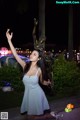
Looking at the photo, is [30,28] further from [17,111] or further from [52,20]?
[17,111]

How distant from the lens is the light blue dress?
7.02 meters

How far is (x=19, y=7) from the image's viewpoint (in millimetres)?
25062

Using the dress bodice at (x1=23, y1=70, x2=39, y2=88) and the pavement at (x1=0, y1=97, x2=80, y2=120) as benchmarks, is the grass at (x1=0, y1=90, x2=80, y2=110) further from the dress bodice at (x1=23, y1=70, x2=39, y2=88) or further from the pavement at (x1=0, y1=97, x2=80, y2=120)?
the dress bodice at (x1=23, y1=70, x2=39, y2=88)

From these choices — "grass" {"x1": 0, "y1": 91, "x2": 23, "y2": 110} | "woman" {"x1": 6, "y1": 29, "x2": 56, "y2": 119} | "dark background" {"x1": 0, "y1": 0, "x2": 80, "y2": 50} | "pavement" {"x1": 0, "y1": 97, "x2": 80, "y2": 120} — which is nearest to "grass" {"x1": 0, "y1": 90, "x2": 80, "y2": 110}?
"grass" {"x1": 0, "y1": 91, "x2": 23, "y2": 110}

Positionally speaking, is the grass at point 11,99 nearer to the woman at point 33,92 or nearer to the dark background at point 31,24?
the woman at point 33,92

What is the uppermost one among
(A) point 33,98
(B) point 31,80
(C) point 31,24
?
(C) point 31,24

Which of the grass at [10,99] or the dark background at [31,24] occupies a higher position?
the dark background at [31,24]

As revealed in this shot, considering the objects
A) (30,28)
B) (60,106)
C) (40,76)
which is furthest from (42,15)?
(30,28)

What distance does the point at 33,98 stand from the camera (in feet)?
23.1

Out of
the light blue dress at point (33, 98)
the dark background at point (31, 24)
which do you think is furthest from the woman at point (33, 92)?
the dark background at point (31, 24)

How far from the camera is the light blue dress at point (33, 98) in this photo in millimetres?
7016

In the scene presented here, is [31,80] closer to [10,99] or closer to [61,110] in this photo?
[61,110]

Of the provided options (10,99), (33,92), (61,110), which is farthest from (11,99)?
(33,92)

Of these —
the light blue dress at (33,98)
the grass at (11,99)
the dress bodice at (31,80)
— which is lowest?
the grass at (11,99)
